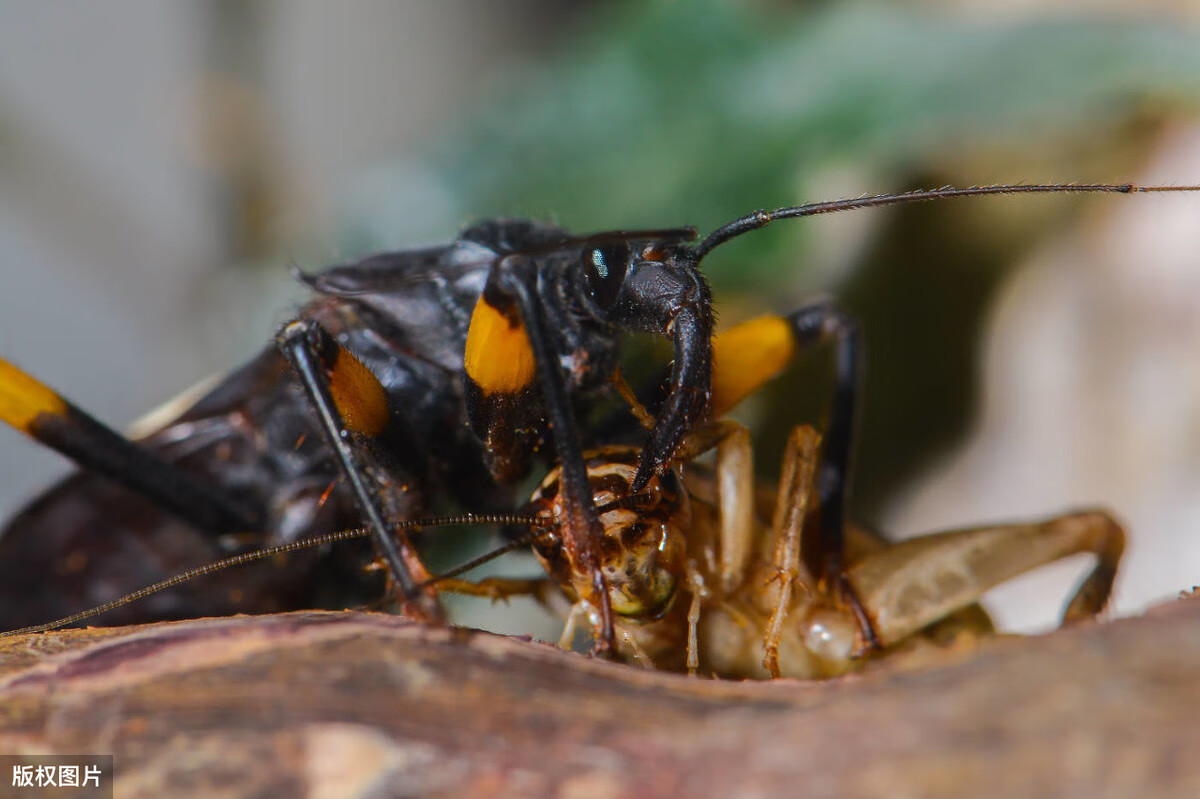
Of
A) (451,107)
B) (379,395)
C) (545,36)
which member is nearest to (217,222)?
(451,107)

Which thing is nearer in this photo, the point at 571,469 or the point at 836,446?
the point at 571,469

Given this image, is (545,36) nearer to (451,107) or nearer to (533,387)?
(451,107)

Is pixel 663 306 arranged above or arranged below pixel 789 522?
above

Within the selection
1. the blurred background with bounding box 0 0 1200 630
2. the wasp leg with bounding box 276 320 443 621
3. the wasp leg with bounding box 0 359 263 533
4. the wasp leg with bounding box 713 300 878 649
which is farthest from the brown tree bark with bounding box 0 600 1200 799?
the blurred background with bounding box 0 0 1200 630

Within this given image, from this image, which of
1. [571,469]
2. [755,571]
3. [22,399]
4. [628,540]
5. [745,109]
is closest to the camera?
[571,469]

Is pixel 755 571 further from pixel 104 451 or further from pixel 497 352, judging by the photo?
pixel 104 451

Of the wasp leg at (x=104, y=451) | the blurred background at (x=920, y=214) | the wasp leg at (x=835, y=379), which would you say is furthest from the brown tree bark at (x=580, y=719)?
the blurred background at (x=920, y=214)

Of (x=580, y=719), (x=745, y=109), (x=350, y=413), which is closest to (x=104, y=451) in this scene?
(x=350, y=413)

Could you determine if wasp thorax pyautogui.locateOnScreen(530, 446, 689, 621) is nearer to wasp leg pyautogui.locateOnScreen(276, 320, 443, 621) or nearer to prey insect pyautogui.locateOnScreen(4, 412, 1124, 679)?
prey insect pyautogui.locateOnScreen(4, 412, 1124, 679)

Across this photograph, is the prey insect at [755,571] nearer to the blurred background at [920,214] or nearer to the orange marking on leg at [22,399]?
the orange marking on leg at [22,399]
